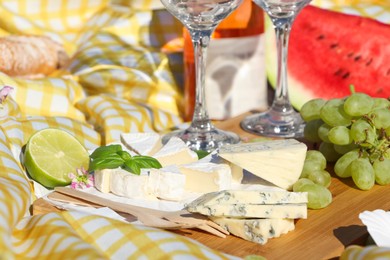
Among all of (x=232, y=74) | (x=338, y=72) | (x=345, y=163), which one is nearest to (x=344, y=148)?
(x=345, y=163)

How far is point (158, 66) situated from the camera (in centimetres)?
213

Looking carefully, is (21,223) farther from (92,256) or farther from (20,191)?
(92,256)

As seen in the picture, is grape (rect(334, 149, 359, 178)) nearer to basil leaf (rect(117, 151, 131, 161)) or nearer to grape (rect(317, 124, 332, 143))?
grape (rect(317, 124, 332, 143))

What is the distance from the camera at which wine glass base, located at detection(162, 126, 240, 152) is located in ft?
5.36

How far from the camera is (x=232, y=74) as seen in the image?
1.92 meters

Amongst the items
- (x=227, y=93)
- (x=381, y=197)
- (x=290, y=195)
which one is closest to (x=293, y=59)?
(x=227, y=93)

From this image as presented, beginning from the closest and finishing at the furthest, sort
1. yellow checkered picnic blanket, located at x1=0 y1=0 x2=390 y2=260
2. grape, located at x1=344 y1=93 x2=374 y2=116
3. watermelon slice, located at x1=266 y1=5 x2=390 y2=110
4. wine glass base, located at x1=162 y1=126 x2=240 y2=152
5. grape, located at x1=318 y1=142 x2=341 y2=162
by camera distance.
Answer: yellow checkered picnic blanket, located at x1=0 y1=0 x2=390 y2=260 → grape, located at x1=344 y1=93 x2=374 y2=116 → grape, located at x1=318 y1=142 x2=341 y2=162 → wine glass base, located at x1=162 y1=126 x2=240 y2=152 → watermelon slice, located at x1=266 y1=5 x2=390 y2=110

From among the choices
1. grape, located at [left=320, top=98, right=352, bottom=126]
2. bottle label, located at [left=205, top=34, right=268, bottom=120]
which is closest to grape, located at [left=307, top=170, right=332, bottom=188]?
grape, located at [left=320, top=98, right=352, bottom=126]

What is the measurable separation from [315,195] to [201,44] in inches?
18.2

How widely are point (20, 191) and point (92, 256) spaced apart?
1.08ft

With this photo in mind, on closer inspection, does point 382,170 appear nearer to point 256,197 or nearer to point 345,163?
point 345,163

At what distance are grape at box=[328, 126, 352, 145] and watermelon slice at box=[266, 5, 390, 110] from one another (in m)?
0.60

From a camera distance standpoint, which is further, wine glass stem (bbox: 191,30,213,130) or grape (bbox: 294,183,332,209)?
wine glass stem (bbox: 191,30,213,130)

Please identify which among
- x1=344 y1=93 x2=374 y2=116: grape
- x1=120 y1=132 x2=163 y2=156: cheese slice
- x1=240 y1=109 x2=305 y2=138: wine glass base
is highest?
x1=344 y1=93 x2=374 y2=116: grape
